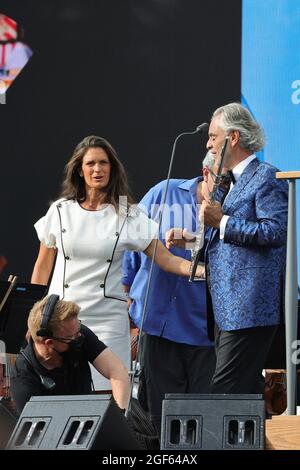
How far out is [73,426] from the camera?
10.6 ft

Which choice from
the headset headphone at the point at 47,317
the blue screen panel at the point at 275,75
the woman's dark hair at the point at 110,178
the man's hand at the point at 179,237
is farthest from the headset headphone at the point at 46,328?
the blue screen panel at the point at 275,75

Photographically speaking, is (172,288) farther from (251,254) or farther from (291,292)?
(291,292)

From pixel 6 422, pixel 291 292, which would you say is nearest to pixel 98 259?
pixel 291 292

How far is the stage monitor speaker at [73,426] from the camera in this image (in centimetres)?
315

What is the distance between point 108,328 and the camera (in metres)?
4.71

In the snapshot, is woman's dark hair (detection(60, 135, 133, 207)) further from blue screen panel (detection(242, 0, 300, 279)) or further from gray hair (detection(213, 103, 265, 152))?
blue screen panel (detection(242, 0, 300, 279))

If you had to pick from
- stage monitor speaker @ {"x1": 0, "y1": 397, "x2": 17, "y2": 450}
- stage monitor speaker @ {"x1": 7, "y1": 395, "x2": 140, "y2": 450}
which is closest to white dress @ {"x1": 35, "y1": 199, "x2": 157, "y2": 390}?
stage monitor speaker @ {"x1": 0, "y1": 397, "x2": 17, "y2": 450}

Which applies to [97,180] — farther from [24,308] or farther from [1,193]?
[1,193]

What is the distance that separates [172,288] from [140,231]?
437mm

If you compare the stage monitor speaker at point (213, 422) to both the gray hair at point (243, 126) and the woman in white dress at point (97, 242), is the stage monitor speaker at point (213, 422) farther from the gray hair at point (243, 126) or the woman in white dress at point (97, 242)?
the gray hair at point (243, 126)

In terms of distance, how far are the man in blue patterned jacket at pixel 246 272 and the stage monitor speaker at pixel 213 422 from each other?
3.04ft
